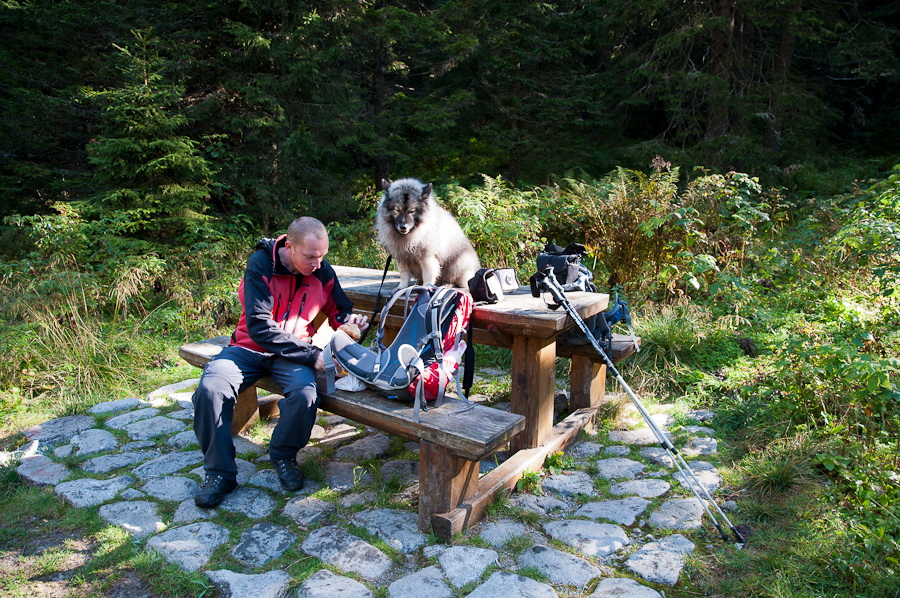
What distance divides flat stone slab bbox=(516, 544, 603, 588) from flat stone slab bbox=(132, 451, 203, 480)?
2.28m

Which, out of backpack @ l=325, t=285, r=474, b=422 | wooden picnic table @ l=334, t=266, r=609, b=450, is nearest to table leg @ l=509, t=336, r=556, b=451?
wooden picnic table @ l=334, t=266, r=609, b=450

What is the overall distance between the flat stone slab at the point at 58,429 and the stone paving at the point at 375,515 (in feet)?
0.05

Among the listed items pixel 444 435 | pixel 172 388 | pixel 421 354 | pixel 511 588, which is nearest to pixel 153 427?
pixel 172 388

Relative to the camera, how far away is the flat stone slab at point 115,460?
349 cm

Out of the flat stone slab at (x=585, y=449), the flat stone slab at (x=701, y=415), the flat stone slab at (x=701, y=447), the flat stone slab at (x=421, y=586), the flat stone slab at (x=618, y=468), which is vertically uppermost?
the flat stone slab at (x=701, y=415)

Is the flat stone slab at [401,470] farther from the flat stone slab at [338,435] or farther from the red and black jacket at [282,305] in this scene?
the red and black jacket at [282,305]

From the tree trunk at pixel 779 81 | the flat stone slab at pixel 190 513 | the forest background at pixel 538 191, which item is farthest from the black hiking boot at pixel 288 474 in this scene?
the tree trunk at pixel 779 81

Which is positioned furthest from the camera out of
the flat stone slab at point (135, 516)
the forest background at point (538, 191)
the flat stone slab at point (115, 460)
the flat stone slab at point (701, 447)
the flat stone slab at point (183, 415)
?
the flat stone slab at point (183, 415)

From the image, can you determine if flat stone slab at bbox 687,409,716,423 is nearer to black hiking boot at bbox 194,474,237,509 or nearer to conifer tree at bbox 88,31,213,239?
black hiking boot at bbox 194,474,237,509

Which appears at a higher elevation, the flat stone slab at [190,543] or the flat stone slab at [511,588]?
the flat stone slab at [511,588]

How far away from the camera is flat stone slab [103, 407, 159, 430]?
4.16 m

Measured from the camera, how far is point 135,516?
2918 mm

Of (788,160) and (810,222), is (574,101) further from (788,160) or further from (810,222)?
(810,222)

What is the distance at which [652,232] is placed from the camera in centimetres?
551
